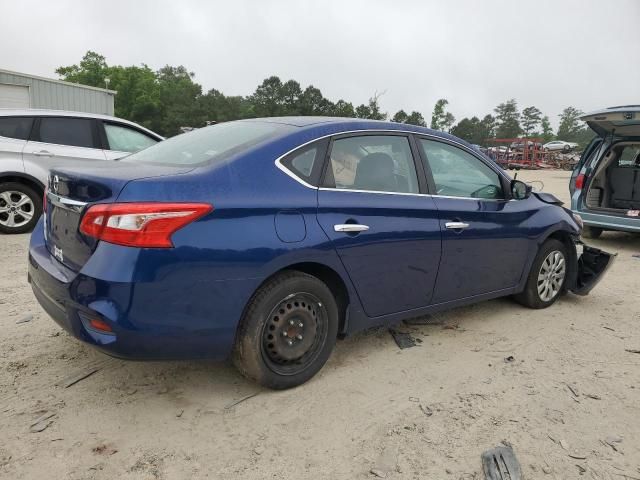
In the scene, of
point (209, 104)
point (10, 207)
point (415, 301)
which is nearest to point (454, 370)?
point (415, 301)

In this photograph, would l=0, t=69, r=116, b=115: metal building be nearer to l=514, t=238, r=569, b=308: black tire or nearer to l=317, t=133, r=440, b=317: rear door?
l=317, t=133, r=440, b=317: rear door

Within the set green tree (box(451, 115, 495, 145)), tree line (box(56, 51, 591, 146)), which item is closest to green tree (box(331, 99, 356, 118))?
tree line (box(56, 51, 591, 146))

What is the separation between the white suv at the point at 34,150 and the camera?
22.2ft

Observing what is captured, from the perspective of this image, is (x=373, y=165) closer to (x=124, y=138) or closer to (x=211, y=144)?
(x=211, y=144)

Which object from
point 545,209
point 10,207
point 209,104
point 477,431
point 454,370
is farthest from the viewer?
point 209,104

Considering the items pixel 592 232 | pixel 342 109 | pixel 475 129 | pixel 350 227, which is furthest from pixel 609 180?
pixel 475 129

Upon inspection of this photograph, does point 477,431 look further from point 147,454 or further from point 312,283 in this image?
point 147,454

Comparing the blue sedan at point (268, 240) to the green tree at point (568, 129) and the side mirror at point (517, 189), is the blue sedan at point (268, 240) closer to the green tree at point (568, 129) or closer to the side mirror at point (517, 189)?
the side mirror at point (517, 189)

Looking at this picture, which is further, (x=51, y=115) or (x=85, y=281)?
(x=51, y=115)

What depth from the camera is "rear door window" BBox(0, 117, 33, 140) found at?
6.79m

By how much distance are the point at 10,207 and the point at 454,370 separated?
625 centimetres

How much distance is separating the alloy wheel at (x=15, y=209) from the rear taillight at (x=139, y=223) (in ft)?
17.4

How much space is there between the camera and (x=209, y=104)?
69.1 m

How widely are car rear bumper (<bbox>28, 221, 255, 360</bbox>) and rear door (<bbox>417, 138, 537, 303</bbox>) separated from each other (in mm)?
1690
